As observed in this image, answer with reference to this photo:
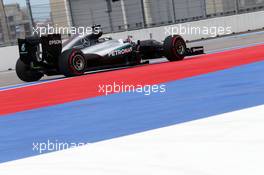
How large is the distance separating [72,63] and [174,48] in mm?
2503

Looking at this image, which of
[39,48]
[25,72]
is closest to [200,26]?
[25,72]

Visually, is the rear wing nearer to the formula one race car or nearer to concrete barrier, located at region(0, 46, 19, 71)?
the formula one race car

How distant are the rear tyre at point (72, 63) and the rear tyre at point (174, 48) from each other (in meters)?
2.07

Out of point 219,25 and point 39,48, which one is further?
point 219,25

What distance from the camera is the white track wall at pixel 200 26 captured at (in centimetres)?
1942

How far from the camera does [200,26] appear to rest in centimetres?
2336

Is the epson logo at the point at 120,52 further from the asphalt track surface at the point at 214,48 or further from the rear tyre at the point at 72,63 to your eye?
the asphalt track surface at the point at 214,48

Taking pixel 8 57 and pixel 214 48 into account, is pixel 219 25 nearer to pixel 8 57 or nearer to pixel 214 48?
pixel 214 48

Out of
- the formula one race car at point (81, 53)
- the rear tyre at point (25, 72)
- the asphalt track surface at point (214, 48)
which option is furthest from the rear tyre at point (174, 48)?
the rear tyre at point (25, 72)

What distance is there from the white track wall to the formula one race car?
8.19m

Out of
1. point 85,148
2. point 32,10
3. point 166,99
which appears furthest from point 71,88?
point 32,10

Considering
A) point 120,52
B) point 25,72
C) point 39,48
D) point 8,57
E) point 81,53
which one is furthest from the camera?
point 8,57

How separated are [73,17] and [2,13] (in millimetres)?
2696

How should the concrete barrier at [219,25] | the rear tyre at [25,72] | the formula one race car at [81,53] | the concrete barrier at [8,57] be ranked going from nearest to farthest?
the formula one race car at [81,53], the rear tyre at [25,72], the concrete barrier at [8,57], the concrete barrier at [219,25]
